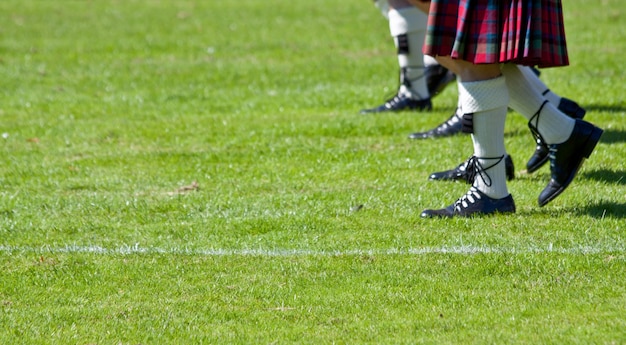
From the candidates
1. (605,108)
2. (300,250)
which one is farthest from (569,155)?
(605,108)

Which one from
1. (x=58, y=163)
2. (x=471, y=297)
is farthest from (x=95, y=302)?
(x=58, y=163)

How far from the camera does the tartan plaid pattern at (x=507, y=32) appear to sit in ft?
14.6

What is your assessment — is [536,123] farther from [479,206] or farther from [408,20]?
[408,20]

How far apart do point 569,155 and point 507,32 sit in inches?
27.0

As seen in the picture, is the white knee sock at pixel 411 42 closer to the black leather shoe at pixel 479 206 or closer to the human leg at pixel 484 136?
the human leg at pixel 484 136

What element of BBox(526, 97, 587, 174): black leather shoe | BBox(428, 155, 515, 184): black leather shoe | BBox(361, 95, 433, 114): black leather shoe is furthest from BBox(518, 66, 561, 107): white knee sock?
BBox(361, 95, 433, 114): black leather shoe

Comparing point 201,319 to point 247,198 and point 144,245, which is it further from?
point 247,198

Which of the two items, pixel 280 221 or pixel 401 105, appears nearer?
pixel 280 221

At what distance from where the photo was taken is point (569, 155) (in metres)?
4.77

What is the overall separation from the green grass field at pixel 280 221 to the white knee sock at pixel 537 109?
36 cm

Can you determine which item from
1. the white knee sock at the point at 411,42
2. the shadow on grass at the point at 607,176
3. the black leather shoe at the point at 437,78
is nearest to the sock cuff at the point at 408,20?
the white knee sock at the point at 411,42

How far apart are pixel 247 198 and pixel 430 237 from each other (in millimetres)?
1314

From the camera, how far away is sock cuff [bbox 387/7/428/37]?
7.46m

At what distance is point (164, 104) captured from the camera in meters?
8.83
